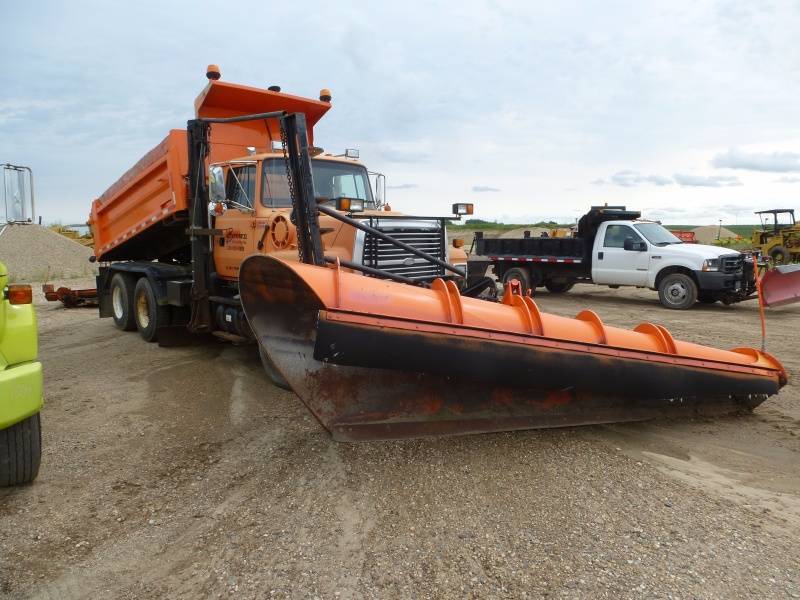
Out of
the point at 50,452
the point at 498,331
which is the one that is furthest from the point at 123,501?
the point at 498,331

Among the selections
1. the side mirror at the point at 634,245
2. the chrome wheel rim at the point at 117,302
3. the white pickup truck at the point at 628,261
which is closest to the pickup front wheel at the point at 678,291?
the white pickup truck at the point at 628,261

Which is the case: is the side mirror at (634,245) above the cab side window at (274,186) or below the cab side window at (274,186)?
below

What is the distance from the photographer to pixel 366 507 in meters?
3.20

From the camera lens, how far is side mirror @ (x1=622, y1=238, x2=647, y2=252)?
39.6 feet

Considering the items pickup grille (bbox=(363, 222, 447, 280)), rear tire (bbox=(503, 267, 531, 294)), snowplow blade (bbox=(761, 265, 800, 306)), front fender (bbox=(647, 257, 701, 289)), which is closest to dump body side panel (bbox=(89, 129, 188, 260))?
pickup grille (bbox=(363, 222, 447, 280))

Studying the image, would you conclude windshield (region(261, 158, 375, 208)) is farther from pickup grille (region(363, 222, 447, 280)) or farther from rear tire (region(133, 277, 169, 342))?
rear tire (region(133, 277, 169, 342))

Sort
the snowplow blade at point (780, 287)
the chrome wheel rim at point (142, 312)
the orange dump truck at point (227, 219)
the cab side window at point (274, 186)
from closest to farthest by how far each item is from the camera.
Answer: the orange dump truck at point (227, 219) → the snowplow blade at point (780, 287) → the cab side window at point (274, 186) → the chrome wheel rim at point (142, 312)

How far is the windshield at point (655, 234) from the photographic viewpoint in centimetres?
1211

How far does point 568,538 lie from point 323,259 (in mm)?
2515

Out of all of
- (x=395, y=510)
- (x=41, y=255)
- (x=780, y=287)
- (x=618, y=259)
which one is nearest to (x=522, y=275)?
(x=618, y=259)

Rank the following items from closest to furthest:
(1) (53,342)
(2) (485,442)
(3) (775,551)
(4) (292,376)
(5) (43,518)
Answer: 1. (3) (775,551)
2. (5) (43,518)
3. (4) (292,376)
4. (2) (485,442)
5. (1) (53,342)

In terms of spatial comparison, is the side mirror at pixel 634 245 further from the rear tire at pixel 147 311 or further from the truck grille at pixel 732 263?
the rear tire at pixel 147 311

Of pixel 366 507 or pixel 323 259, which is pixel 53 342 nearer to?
pixel 323 259

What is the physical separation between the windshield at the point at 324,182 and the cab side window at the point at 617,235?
737 cm
